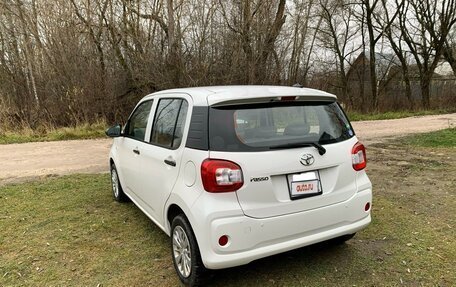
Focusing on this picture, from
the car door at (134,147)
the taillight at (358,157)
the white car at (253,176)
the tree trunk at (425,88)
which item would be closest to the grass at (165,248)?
the white car at (253,176)

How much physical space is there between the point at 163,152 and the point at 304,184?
1380 millimetres

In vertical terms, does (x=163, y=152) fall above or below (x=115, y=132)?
below

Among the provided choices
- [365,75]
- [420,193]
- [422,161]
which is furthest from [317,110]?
[365,75]

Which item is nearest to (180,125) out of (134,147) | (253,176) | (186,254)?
(253,176)

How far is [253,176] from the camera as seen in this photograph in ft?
9.31

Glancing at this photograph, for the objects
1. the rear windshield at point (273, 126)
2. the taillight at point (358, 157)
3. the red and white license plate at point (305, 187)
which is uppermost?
the rear windshield at point (273, 126)

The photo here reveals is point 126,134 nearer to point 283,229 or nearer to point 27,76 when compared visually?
point 283,229

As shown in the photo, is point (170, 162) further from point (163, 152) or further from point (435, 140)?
point (435, 140)

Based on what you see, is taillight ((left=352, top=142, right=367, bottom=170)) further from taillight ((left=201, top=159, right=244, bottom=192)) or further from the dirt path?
the dirt path

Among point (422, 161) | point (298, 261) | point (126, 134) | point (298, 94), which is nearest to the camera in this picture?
point (298, 94)

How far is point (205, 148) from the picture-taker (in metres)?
2.91

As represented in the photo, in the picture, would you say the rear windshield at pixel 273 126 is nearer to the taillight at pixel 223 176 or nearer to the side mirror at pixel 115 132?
the taillight at pixel 223 176

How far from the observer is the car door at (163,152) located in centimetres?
331

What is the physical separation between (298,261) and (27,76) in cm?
1584
